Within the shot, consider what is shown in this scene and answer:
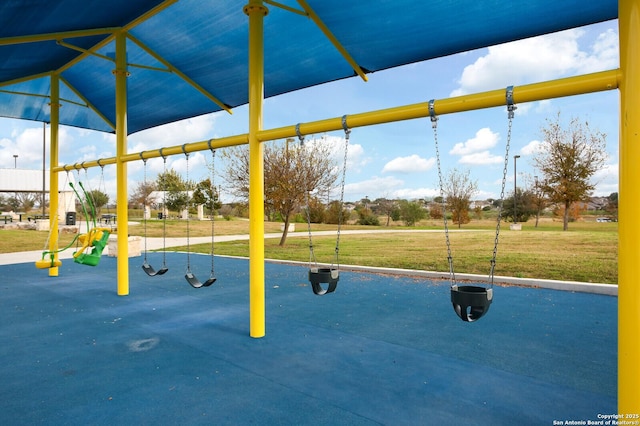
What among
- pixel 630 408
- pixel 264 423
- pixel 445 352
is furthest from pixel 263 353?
pixel 630 408

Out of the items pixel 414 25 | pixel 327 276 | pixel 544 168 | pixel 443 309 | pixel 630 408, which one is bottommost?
pixel 443 309

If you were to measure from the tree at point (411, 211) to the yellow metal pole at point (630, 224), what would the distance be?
55.9 feet

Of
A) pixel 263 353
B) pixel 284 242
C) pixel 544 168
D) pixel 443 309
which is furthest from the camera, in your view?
pixel 284 242

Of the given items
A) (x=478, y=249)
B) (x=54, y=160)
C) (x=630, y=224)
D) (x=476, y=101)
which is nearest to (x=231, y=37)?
(x=476, y=101)

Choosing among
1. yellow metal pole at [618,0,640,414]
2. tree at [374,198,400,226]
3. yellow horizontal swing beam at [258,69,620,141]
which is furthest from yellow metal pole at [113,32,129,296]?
tree at [374,198,400,226]

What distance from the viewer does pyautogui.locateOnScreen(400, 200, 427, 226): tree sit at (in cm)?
1908

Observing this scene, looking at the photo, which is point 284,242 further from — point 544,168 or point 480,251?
point 544,168

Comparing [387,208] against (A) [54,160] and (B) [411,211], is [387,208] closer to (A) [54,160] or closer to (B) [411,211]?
(B) [411,211]

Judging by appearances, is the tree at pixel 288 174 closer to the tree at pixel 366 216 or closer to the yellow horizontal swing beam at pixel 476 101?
the tree at pixel 366 216

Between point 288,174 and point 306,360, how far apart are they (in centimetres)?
1081

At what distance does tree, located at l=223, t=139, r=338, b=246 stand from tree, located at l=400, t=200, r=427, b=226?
5882 millimetres

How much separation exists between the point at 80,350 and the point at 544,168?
44.5ft

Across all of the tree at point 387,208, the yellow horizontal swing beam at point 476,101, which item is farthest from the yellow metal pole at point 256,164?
the tree at point 387,208

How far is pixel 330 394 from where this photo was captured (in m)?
3.19
